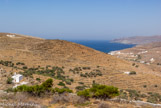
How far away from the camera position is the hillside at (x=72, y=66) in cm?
1853

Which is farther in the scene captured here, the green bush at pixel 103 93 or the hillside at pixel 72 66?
the hillside at pixel 72 66

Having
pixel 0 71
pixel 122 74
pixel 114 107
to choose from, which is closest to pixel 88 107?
pixel 114 107

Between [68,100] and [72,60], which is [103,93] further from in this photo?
[72,60]

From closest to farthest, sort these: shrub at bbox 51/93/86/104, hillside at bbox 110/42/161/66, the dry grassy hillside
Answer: shrub at bbox 51/93/86/104
the dry grassy hillside
hillside at bbox 110/42/161/66

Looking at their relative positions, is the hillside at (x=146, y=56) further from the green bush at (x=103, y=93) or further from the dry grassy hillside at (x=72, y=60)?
the green bush at (x=103, y=93)

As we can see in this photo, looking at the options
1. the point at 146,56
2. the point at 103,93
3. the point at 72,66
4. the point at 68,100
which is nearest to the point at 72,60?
the point at 72,66

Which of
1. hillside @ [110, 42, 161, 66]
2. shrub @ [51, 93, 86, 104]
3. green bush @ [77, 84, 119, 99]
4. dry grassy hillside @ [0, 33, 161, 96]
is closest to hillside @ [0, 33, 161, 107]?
dry grassy hillside @ [0, 33, 161, 96]

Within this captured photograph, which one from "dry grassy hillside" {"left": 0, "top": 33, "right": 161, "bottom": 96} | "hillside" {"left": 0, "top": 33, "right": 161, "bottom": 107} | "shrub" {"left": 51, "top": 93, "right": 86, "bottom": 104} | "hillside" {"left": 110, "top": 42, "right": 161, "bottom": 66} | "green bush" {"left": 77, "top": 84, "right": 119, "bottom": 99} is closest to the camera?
"shrub" {"left": 51, "top": 93, "right": 86, "bottom": 104}

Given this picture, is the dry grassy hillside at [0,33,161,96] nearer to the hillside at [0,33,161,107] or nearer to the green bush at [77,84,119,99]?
the hillside at [0,33,161,107]

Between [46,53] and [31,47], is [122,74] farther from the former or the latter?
[31,47]

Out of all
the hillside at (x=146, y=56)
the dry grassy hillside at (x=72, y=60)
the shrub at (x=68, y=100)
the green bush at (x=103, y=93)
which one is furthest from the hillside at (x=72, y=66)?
the hillside at (x=146, y=56)

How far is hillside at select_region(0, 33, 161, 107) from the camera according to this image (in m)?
18.5

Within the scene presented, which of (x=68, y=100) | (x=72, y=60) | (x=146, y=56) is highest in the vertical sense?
(x=72, y=60)

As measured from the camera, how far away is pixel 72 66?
81.8 ft
